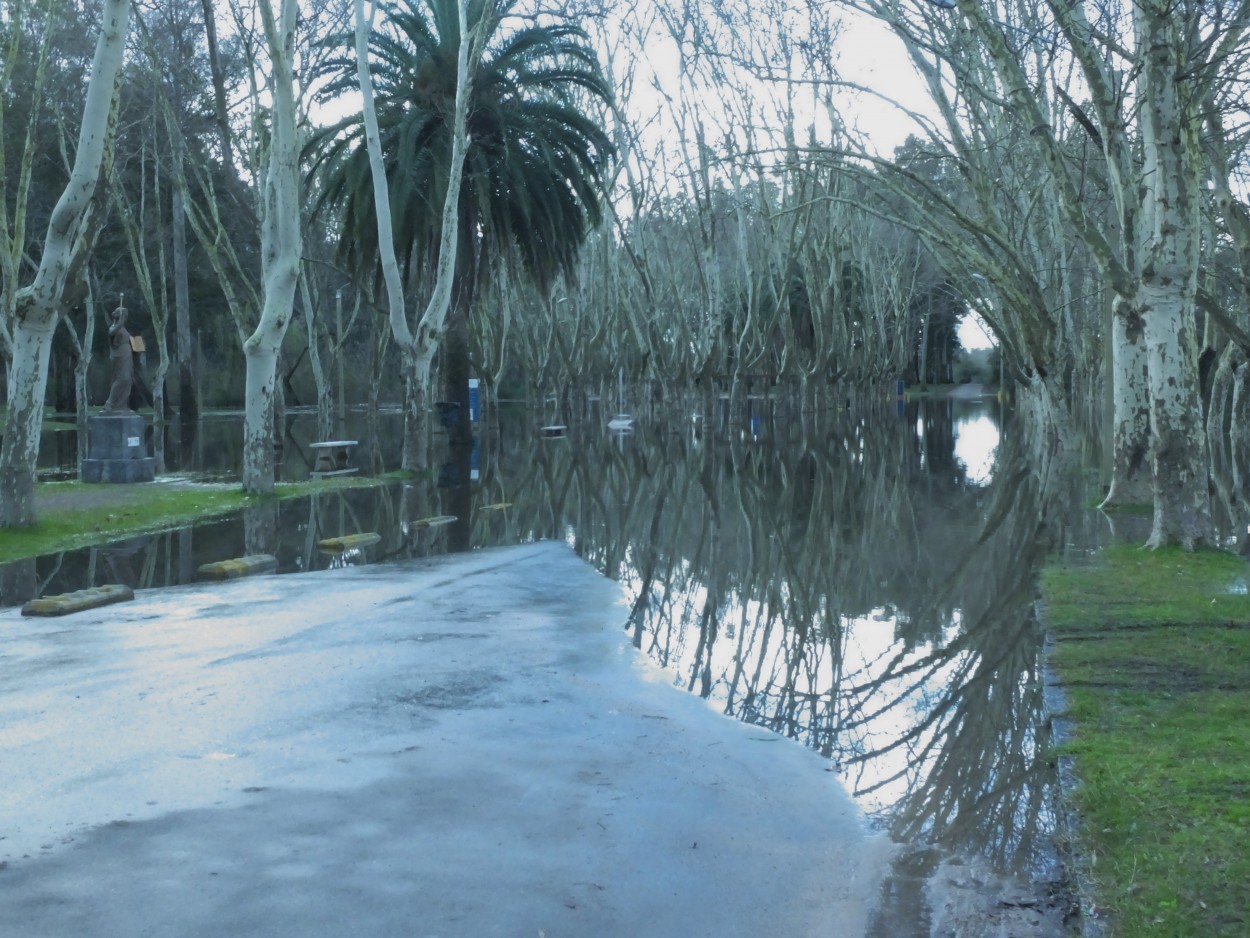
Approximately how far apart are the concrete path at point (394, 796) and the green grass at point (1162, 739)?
931mm

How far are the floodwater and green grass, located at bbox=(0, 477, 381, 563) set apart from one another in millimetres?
494

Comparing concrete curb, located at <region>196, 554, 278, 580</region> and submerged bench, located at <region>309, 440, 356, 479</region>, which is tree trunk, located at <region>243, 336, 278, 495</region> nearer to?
submerged bench, located at <region>309, 440, 356, 479</region>

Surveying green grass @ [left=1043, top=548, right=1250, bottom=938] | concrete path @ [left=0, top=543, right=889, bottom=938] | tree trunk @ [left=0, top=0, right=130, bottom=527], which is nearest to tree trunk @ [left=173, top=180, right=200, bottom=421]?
tree trunk @ [left=0, top=0, right=130, bottom=527]

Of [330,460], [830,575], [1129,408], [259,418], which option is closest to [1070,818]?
[830,575]

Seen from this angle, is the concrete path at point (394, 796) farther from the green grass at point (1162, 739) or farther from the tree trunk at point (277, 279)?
the tree trunk at point (277, 279)

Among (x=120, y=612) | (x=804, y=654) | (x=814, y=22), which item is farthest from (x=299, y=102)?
(x=804, y=654)

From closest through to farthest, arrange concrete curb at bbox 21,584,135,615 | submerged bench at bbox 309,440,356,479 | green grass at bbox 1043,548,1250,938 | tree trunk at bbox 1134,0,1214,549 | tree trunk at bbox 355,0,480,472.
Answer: green grass at bbox 1043,548,1250,938
concrete curb at bbox 21,584,135,615
tree trunk at bbox 1134,0,1214,549
tree trunk at bbox 355,0,480,472
submerged bench at bbox 309,440,356,479

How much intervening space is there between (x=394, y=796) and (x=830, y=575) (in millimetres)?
8014

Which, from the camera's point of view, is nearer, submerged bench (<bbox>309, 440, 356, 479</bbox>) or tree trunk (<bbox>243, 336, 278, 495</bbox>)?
tree trunk (<bbox>243, 336, 278, 495</bbox>)

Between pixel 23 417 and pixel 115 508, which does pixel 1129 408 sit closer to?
pixel 23 417

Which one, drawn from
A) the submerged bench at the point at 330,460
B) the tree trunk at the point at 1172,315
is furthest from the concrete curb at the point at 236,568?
the submerged bench at the point at 330,460

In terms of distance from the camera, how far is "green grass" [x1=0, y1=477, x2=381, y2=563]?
50.4 ft

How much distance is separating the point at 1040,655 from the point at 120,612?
21.8 ft

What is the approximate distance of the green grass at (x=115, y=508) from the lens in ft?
50.4
